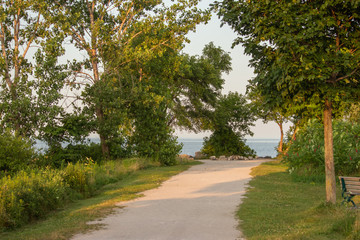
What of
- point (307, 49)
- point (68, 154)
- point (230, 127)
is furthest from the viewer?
point (230, 127)

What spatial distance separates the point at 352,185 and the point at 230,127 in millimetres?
30273

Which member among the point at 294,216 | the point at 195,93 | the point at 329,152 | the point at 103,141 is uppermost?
the point at 195,93

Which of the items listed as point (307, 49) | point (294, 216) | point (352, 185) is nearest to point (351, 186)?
point (352, 185)

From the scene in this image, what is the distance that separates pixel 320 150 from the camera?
50.4 feet

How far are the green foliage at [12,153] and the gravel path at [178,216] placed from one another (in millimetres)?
7089

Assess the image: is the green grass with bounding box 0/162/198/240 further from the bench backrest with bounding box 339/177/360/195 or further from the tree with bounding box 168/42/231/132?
the tree with bounding box 168/42/231/132

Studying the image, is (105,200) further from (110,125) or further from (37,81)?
(37,81)

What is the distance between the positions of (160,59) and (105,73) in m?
5.59

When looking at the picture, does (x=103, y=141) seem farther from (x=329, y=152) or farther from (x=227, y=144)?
(x=227, y=144)

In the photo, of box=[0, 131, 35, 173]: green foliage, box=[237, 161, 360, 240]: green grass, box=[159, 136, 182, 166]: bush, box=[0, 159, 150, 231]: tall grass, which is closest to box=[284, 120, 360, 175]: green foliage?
box=[237, 161, 360, 240]: green grass

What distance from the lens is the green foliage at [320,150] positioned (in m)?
14.9

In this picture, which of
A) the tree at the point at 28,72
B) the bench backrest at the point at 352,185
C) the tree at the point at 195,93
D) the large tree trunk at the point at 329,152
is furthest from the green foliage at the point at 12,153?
the tree at the point at 195,93

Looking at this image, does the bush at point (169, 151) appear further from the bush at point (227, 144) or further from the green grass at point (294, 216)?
the bush at point (227, 144)

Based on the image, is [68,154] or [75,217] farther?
[68,154]
